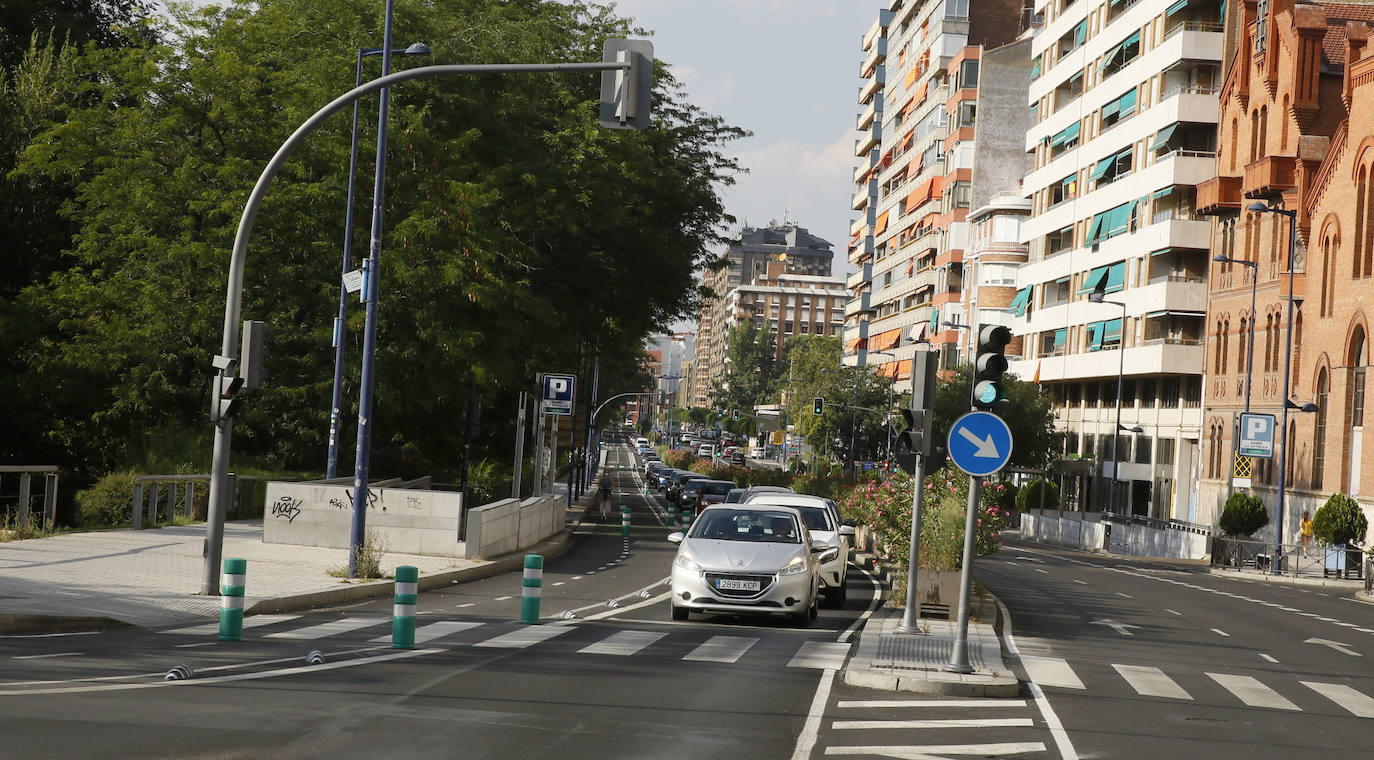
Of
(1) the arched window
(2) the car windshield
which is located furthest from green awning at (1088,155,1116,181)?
(2) the car windshield

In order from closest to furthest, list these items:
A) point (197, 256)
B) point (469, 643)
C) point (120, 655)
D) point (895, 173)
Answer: point (120, 655) → point (469, 643) → point (197, 256) → point (895, 173)

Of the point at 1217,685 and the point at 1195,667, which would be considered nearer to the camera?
the point at 1217,685

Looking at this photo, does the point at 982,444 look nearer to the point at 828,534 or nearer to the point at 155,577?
the point at 828,534

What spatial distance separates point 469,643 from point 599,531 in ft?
101

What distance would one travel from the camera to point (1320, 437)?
55.8 metres

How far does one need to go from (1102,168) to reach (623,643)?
6341cm

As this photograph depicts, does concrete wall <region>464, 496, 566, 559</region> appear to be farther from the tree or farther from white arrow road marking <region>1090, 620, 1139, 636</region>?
the tree

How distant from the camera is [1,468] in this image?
80.4 feet

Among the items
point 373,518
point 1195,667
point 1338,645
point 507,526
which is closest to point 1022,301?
point 507,526

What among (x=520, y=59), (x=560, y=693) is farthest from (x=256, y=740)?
(x=520, y=59)

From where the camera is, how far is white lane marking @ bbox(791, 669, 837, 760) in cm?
930

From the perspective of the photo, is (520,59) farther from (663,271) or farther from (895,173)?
(895,173)

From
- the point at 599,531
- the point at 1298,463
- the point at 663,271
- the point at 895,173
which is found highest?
the point at 895,173

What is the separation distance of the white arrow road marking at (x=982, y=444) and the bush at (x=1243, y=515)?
42.5 meters
